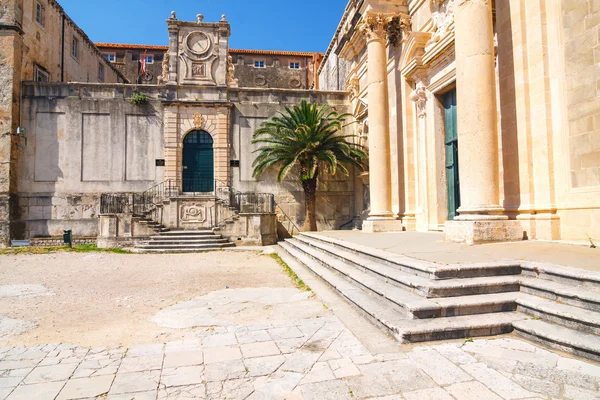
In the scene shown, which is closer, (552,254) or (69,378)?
(69,378)

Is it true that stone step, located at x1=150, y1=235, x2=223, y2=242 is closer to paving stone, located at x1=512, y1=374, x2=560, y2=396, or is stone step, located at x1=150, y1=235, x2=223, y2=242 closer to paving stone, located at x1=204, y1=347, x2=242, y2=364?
paving stone, located at x1=204, y1=347, x2=242, y2=364

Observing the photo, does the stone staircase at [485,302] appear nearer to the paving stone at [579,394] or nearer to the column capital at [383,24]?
the paving stone at [579,394]

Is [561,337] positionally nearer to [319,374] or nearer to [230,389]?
[319,374]

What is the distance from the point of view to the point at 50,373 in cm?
306

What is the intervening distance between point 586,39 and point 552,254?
161 inches

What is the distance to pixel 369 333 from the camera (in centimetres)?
377

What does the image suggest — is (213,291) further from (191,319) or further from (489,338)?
(489,338)

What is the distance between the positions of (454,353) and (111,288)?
19.8 ft

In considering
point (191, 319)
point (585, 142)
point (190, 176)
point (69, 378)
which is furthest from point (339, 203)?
point (69, 378)

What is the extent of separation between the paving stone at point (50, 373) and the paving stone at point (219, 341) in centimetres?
116

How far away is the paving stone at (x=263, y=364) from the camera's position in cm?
302

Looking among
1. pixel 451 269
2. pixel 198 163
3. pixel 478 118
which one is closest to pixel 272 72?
pixel 198 163

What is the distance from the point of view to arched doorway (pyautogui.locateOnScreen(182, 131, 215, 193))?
59.3 ft

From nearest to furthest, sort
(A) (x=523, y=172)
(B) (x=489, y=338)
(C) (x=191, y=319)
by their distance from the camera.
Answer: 1. (B) (x=489, y=338)
2. (C) (x=191, y=319)
3. (A) (x=523, y=172)
